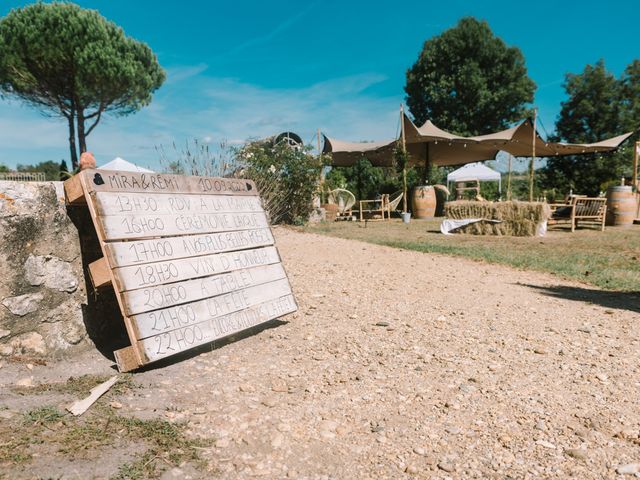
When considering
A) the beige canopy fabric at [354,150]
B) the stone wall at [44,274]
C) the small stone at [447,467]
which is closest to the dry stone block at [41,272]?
the stone wall at [44,274]

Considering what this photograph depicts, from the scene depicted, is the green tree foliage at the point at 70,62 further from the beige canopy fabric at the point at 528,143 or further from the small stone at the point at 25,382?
the small stone at the point at 25,382

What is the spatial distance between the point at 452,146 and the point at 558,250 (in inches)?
470

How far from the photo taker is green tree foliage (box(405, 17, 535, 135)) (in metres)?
29.3

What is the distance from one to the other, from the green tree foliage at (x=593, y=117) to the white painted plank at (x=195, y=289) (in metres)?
25.5

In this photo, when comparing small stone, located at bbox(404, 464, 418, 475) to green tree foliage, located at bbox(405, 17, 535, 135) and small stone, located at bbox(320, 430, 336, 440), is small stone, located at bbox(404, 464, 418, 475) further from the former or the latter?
green tree foliage, located at bbox(405, 17, 535, 135)

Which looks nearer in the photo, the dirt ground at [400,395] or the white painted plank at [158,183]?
the dirt ground at [400,395]

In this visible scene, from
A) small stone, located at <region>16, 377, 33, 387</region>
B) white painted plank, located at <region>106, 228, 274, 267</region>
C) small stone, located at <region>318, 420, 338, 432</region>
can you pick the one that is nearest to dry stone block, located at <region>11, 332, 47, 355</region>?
small stone, located at <region>16, 377, 33, 387</region>

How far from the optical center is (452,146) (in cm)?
1928

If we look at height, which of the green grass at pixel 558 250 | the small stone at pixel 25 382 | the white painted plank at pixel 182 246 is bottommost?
the green grass at pixel 558 250

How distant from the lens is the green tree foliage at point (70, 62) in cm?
2039

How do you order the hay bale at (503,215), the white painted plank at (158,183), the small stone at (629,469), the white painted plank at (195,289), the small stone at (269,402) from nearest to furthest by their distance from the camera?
the small stone at (629,469) → the small stone at (269,402) → the white painted plank at (195,289) → the white painted plank at (158,183) → the hay bale at (503,215)

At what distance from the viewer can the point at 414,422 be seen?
2123 millimetres

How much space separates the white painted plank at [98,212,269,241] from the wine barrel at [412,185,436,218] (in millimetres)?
13145

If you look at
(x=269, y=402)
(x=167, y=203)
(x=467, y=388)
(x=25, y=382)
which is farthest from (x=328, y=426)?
(x=167, y=203)
